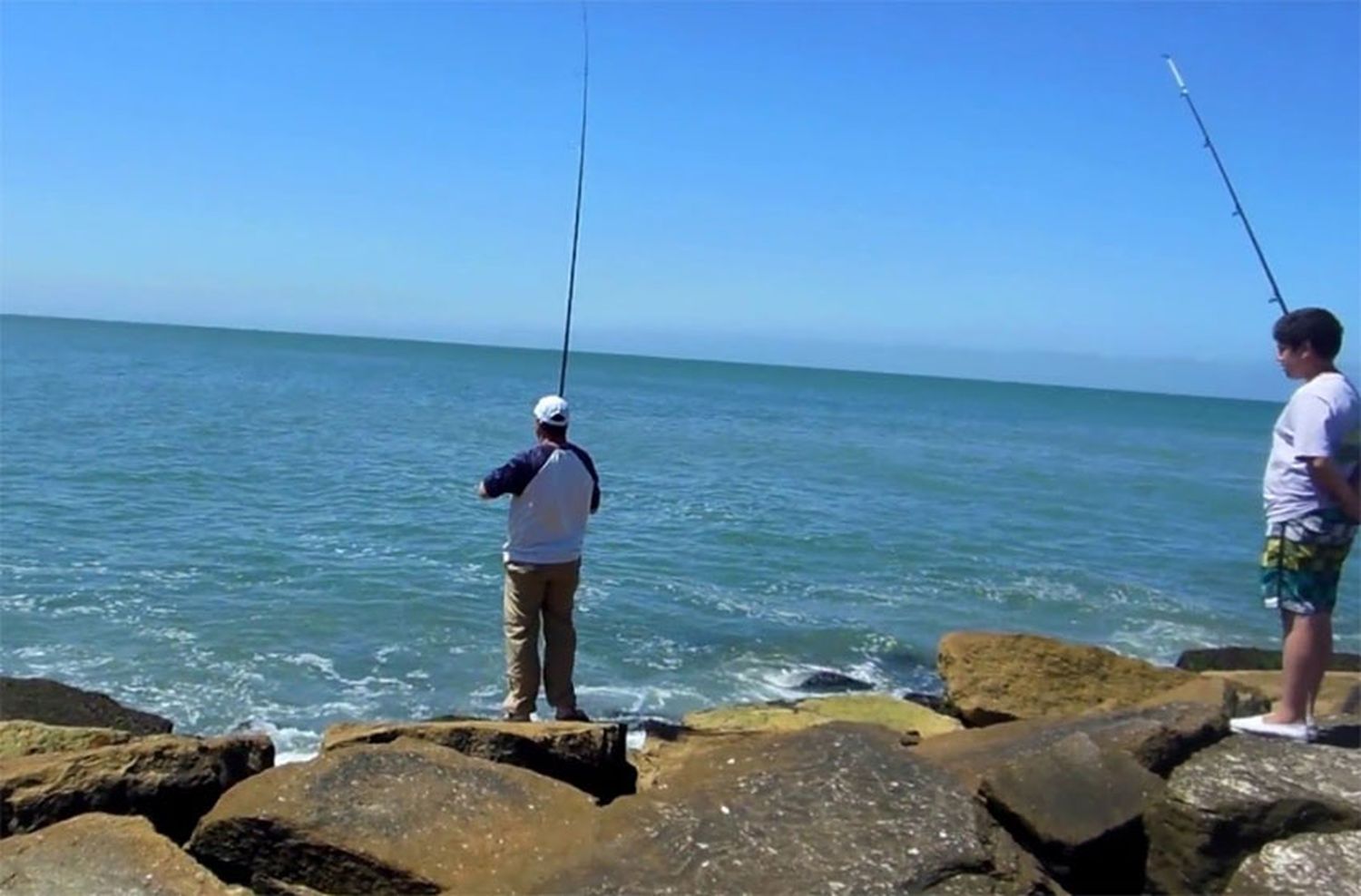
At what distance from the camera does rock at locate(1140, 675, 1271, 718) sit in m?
6.61

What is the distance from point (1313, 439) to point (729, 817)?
10.1 ft

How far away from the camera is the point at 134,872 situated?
3.86 metres

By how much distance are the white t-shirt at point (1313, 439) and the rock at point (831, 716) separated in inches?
126

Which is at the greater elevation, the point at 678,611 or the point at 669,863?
the point at 669,863

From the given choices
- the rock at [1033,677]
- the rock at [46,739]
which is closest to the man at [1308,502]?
the rock at [1033,677]

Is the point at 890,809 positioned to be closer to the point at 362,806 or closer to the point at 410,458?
the point at 362,806

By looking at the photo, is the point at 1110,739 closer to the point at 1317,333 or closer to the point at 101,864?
the point at 1317,333

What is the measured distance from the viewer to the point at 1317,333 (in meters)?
5.14

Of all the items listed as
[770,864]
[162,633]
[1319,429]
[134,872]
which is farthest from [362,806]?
[162,633]

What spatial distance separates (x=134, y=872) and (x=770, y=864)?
6.98 ft

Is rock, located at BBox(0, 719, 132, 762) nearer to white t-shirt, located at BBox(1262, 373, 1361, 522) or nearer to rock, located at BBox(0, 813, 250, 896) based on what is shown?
rock, located at BBox(0, 813, 250, 896)

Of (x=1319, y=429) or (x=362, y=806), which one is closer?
(x=362, y=806)

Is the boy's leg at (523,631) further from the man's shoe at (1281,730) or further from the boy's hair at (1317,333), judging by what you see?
the boy's hair at (1317,333)

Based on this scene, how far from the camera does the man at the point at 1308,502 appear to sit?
4992 mm
